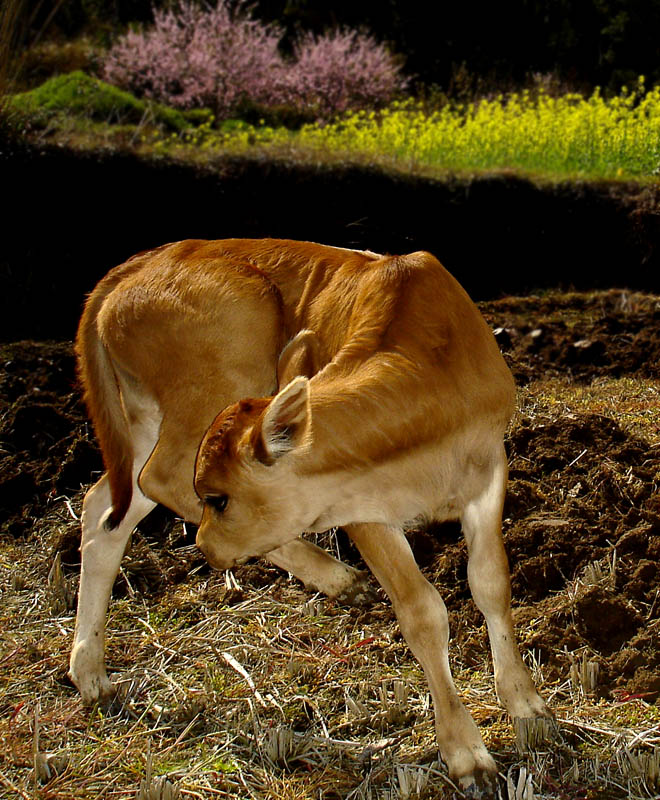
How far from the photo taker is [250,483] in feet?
11.4

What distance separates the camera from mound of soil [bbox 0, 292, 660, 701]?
4.33 m

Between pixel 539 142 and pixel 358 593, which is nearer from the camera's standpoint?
pixel 358 593

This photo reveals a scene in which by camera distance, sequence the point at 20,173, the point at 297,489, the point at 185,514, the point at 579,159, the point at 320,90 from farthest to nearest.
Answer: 1. the point at 320,90
2. the point at 579,159
3. the point at 20,173
4. the point at 185,514
5. the point at 297,489

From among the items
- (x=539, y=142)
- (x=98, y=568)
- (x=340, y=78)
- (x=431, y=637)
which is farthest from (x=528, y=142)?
(x=431, y=637)

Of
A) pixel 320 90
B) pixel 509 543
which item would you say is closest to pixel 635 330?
pixel 509 543

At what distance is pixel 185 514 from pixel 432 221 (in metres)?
7.41

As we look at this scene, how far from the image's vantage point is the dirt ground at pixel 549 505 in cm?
434

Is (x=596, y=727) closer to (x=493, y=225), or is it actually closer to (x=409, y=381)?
(x=409, y=381)

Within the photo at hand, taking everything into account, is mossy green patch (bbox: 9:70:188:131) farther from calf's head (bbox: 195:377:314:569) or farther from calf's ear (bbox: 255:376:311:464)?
calf's ear (bbox: 255:376:311:464)

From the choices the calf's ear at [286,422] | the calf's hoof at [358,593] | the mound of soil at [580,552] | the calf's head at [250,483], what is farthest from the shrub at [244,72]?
the calf's ear at [286,422]

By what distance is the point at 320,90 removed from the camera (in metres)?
18.1

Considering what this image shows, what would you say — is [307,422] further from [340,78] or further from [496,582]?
[340,78]

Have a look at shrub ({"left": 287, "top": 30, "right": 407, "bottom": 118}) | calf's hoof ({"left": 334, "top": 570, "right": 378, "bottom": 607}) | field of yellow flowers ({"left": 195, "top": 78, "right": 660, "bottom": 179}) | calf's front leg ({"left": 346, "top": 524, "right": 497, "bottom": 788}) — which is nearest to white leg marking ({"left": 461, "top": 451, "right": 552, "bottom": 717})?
calf's front leg ({"left": 346, "top": 524, "right": 497, "bottom": 788})

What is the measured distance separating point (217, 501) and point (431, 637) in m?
0.90
